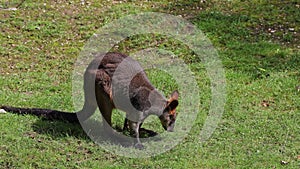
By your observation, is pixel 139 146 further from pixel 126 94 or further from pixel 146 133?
pixel 126 94

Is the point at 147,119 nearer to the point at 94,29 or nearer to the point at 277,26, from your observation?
the point at 94,29

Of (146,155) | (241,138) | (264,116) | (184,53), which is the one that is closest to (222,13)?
(184,53)

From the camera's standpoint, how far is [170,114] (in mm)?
6449

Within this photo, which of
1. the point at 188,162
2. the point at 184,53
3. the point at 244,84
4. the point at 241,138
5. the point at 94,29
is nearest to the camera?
the point at 188,162

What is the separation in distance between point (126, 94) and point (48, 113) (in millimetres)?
1063

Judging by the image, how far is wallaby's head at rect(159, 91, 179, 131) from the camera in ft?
20.9

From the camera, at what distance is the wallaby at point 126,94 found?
6.37m

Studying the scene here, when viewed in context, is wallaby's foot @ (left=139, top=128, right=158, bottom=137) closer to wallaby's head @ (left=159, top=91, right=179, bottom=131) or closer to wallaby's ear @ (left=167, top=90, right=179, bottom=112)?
wallaby's head @ (left=159, top=91, right=179, bottom=131)

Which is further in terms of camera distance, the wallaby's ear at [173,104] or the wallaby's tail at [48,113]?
the wallaby's tail at [48,113]

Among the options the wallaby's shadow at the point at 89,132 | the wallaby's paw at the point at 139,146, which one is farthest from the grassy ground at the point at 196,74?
the wallaby's paw at the point at 139,146

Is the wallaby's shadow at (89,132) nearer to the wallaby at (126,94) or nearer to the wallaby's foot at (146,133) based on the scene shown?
the wallaby's foot at (146,133)

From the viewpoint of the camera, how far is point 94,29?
33.5ft

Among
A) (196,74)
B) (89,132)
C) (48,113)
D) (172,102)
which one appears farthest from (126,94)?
(196,74)

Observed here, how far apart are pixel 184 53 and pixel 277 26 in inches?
77.9
